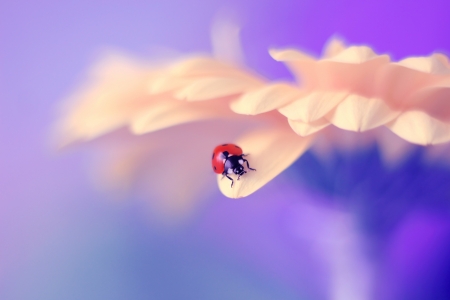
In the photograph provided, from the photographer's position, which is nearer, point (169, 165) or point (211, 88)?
point (211, 88)

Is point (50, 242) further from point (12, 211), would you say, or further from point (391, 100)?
point (391, 100)

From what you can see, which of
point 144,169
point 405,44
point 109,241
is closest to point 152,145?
point 144,169

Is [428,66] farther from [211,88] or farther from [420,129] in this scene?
[211,88]

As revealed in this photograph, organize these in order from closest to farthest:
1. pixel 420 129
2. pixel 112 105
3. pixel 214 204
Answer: pixel 420 129 < pixel 112 105 < pixel 214 204

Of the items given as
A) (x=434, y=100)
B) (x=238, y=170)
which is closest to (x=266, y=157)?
(x=238, y=170)

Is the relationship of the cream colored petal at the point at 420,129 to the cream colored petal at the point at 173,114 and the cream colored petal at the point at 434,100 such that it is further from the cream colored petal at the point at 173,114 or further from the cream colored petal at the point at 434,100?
the cream colored petal at the point at 173,114

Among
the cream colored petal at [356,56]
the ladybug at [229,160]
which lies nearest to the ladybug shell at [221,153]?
the ladybug at [229,160]
